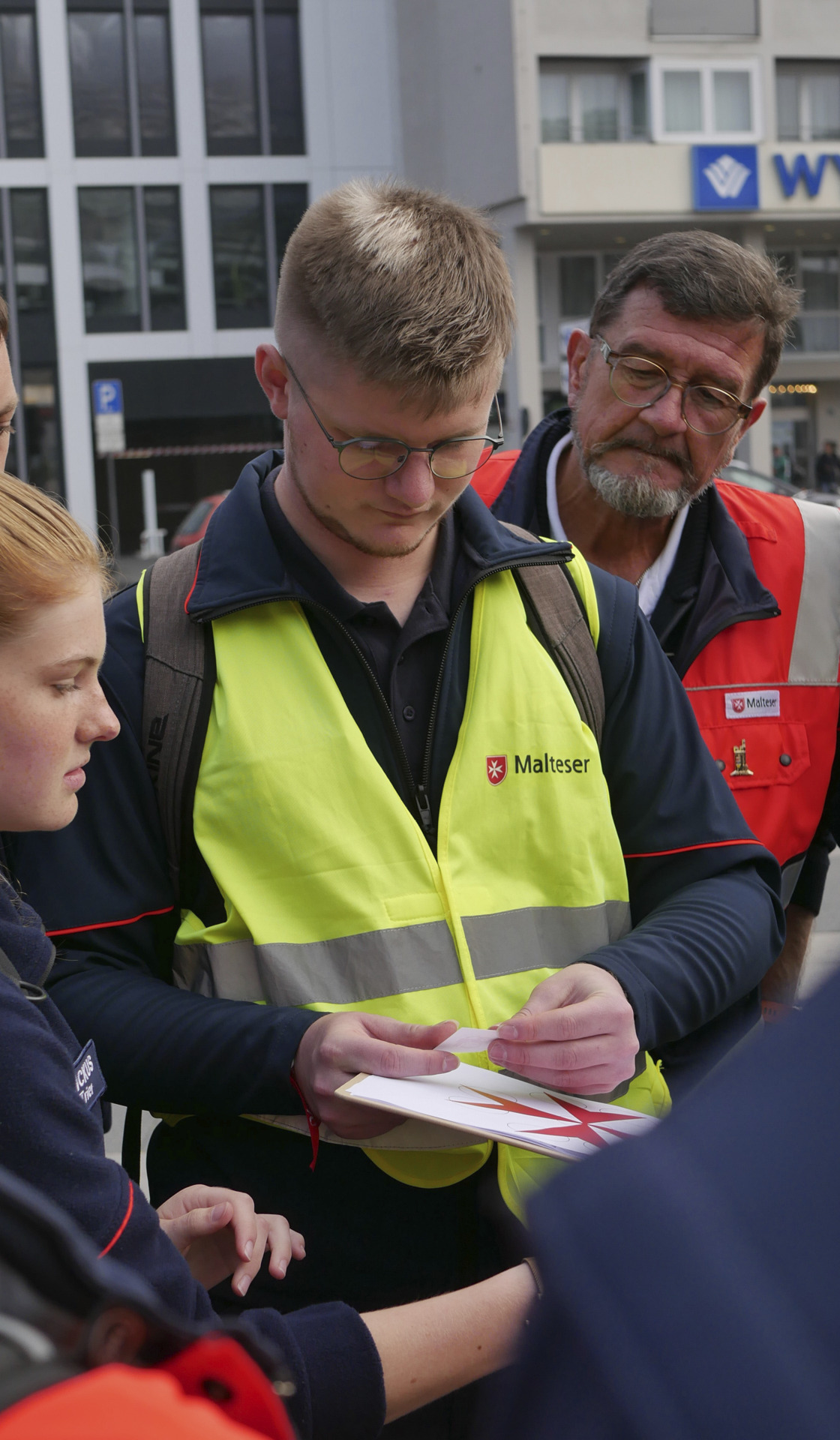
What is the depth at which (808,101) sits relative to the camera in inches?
1195

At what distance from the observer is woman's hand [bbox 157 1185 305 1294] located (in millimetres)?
1732

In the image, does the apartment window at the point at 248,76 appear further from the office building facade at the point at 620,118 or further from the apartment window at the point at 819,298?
the apartment window at the point at 819,298

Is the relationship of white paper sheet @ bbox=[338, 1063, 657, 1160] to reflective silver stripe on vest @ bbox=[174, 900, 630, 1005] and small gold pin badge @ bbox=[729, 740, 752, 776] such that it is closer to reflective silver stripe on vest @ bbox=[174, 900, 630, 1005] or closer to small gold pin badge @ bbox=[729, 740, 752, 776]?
reflective silver stripe on vest @ bbox=[174, 900, 630, 1005]

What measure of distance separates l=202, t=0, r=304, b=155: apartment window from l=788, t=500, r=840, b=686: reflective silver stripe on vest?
30.1 m

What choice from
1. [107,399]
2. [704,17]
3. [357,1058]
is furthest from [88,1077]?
[704,17]

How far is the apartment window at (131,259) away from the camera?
30234mm

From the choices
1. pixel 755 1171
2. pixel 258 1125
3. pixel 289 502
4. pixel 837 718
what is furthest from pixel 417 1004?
pixel 837 718

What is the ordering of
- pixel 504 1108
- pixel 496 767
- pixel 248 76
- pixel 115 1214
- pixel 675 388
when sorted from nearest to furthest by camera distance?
pixel 115 1214 → pixel 504 1108 → pixel 496 767 → pixel 675 388 → pixel 248 76

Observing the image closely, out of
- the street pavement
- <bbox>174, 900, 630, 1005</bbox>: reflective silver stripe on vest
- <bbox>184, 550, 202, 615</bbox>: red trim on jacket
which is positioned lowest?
the street pavement

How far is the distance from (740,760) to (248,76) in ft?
102

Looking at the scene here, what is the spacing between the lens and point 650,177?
2916cm

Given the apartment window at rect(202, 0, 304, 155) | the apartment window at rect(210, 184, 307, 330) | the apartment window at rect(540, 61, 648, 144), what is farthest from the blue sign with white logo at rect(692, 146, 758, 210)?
the apartment window at rect(202, 0, 304, 155)

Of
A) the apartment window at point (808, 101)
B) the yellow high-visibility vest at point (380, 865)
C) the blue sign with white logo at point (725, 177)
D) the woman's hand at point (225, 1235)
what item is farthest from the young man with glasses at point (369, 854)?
the apartment window at point (808, 101)

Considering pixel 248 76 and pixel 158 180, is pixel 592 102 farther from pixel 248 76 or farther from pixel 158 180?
pixel 158 180
